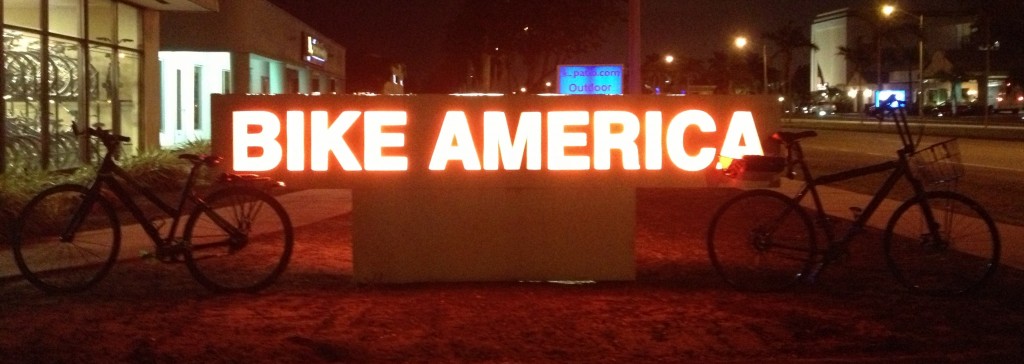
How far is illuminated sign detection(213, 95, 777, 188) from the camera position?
7.83m

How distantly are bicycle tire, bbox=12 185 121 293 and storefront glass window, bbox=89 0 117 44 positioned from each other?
10688 mm

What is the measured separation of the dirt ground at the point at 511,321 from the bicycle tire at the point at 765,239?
13 cm

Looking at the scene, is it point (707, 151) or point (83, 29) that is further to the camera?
point (83, 29)

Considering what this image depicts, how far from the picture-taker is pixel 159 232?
808cm

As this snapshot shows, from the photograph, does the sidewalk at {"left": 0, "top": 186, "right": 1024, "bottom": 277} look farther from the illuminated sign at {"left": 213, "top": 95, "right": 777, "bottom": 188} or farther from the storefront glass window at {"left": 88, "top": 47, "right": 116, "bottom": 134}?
the storefront glass window at {"left": 88, "top": 47, "right": 116, "bottom": 134}

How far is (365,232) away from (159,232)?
151 centimetres

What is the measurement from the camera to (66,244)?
7.95m

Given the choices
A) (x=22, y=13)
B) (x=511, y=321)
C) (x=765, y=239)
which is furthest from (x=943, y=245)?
(x=22, y=13)

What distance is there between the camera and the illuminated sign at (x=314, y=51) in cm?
3784

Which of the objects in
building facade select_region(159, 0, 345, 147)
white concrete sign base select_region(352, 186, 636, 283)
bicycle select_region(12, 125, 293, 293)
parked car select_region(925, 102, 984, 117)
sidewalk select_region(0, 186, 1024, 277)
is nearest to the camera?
bicycle select_region(12, 125, 293, 293)

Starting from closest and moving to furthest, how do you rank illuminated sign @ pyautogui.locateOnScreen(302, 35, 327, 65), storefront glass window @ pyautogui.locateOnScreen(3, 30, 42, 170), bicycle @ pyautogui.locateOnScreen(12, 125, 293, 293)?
bicycle @ pyautogui.locateOnScreen(12, 125, 293, 293) → storefront glass window @ pyautogui.locateOnScreen(3, 30, 42, 170) → illuminated sign @ pyautogui.locateOnScreen(302, 35, 327, 65)

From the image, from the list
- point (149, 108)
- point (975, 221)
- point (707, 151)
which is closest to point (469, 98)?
point (707, 151)

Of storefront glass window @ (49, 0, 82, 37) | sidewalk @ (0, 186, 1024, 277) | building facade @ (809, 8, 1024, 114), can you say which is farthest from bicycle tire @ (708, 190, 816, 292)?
building facade @ (809, 8, 1024, 114)

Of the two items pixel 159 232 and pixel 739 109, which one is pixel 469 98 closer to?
pixel 739 109
